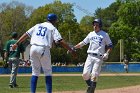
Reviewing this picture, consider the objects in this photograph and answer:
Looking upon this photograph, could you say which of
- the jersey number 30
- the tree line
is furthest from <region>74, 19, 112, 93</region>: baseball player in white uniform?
the tree line

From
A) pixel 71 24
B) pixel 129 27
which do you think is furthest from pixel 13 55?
pixel 71 24

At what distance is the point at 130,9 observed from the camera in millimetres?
82938

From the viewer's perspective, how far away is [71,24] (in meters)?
93.1

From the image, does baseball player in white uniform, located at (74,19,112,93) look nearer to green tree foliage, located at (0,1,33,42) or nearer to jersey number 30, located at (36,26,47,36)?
jersey number 30, located at (36,26,47,36)

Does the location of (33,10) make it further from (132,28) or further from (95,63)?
(95,63)

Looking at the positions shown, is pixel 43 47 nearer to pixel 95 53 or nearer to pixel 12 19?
pixel 95 53

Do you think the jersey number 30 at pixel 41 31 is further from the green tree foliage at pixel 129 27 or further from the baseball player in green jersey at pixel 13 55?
the green tree foliage at pixel 129 27

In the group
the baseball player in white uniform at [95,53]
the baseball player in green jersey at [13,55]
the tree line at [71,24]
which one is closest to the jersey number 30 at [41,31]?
the baseball player in white uniform at [95,53]

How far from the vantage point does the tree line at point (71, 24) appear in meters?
81.4

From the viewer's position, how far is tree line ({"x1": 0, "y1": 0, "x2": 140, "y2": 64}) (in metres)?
81.4

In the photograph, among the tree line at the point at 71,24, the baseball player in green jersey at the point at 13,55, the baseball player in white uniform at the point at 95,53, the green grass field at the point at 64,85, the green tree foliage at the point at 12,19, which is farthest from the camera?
the green tree foliage at the point at 12,19

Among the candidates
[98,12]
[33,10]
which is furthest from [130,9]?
[98,12]

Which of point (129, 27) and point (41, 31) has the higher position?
point (129, 27)

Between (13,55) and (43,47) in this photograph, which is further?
(13,55)
